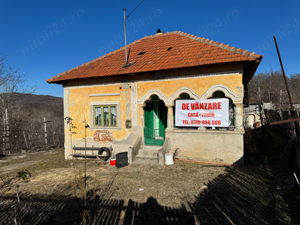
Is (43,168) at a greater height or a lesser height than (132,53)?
lesser

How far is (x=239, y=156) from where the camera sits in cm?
770

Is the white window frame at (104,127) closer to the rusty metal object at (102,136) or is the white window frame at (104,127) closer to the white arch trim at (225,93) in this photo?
the rusty metal object at (102,136)

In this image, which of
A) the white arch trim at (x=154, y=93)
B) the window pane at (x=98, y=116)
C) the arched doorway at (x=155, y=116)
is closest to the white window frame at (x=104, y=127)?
the window pane at (x=98, y=116)

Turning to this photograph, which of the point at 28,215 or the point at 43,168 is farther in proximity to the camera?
the point at 43,168

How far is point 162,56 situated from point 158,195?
6.71 meters

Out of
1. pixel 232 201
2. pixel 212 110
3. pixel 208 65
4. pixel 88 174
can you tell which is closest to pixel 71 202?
pixel 88 174

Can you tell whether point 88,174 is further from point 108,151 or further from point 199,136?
point 199,136

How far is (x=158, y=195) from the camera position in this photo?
545 cm

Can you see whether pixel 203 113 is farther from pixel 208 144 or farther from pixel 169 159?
pixel 169 159

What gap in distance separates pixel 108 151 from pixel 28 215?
5290 mm

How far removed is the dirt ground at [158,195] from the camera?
4.26 m

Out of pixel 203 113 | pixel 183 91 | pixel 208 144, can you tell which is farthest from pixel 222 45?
pixel 208 144

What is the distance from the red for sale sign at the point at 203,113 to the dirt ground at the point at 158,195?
1.79 m

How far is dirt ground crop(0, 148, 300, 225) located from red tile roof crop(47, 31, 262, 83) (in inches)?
168
